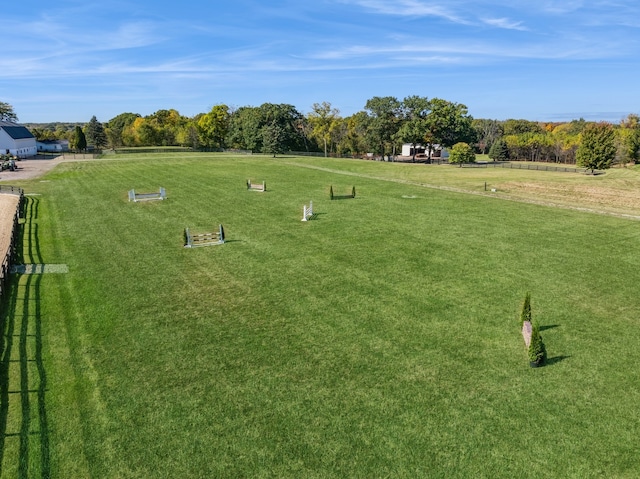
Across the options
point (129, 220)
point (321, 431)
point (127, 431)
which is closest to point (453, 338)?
point (321, 431)

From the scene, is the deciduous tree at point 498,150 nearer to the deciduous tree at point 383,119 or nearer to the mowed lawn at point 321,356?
the deciduous tree at point 383,119

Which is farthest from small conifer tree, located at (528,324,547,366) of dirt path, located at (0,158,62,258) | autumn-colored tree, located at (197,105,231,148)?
autumn-colored tree, located at (197,105,231,148)

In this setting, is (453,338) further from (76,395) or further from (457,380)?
(76,395)

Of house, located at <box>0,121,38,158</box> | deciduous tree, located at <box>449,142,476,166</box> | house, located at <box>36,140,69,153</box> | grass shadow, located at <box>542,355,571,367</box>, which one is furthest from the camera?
house, located at <box>36,140,69,153</box>

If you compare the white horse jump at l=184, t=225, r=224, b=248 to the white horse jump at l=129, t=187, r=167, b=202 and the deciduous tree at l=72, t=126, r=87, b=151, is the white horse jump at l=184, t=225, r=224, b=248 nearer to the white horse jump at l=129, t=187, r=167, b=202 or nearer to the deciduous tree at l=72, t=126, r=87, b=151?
the white horse jump at l=129, t=187, r=167, b=202

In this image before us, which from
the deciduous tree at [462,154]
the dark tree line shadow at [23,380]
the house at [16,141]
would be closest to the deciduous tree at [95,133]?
the house at [16,141]

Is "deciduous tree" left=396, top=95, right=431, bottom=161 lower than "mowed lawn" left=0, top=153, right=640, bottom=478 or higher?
higher
